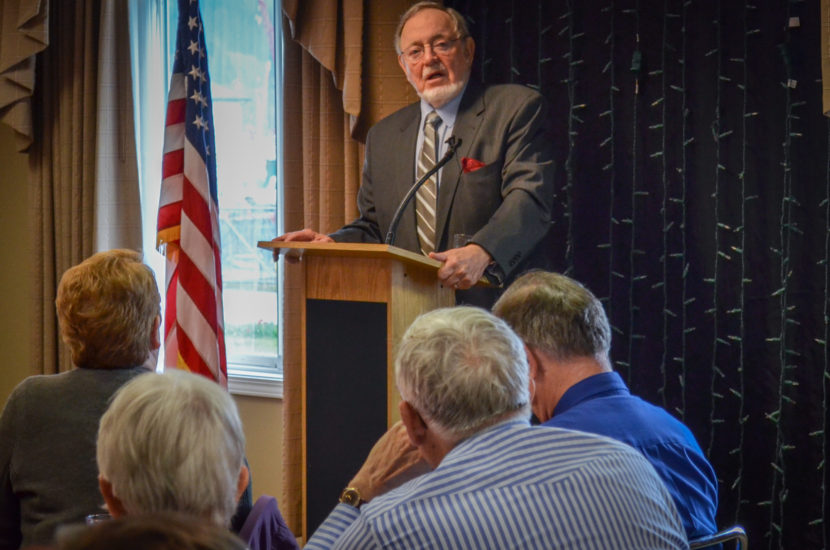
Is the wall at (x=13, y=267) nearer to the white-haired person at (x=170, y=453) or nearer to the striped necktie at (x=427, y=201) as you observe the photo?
the striped necktie at (x=427, y=201)

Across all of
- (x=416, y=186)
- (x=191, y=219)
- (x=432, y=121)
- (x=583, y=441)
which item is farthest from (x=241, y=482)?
(x=191, y=219)

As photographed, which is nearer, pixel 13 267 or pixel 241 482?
pixel 241 482

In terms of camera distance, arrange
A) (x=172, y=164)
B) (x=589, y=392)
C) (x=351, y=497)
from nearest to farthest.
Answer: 1. (x=351, y=497)
2. (x=589, y=392)
3. (x=172, y=164)

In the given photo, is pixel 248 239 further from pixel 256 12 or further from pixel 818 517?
pixel 818 517

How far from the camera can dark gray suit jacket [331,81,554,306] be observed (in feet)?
8.69

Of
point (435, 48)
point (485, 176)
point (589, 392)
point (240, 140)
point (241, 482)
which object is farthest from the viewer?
point (240, 140)

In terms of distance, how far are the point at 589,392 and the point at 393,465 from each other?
0.45 meters

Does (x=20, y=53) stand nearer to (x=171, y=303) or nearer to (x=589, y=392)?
(x=171, y=303)

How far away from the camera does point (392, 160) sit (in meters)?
2.95

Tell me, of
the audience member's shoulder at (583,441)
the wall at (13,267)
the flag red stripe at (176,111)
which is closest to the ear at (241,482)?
the audience member's shoulder at (583,441)

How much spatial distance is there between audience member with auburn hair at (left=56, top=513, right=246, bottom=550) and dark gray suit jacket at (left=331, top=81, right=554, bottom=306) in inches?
76.1

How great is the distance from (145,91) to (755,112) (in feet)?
9.39

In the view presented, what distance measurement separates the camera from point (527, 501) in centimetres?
115

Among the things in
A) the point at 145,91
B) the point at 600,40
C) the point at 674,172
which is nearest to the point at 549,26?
the point at 600,40
